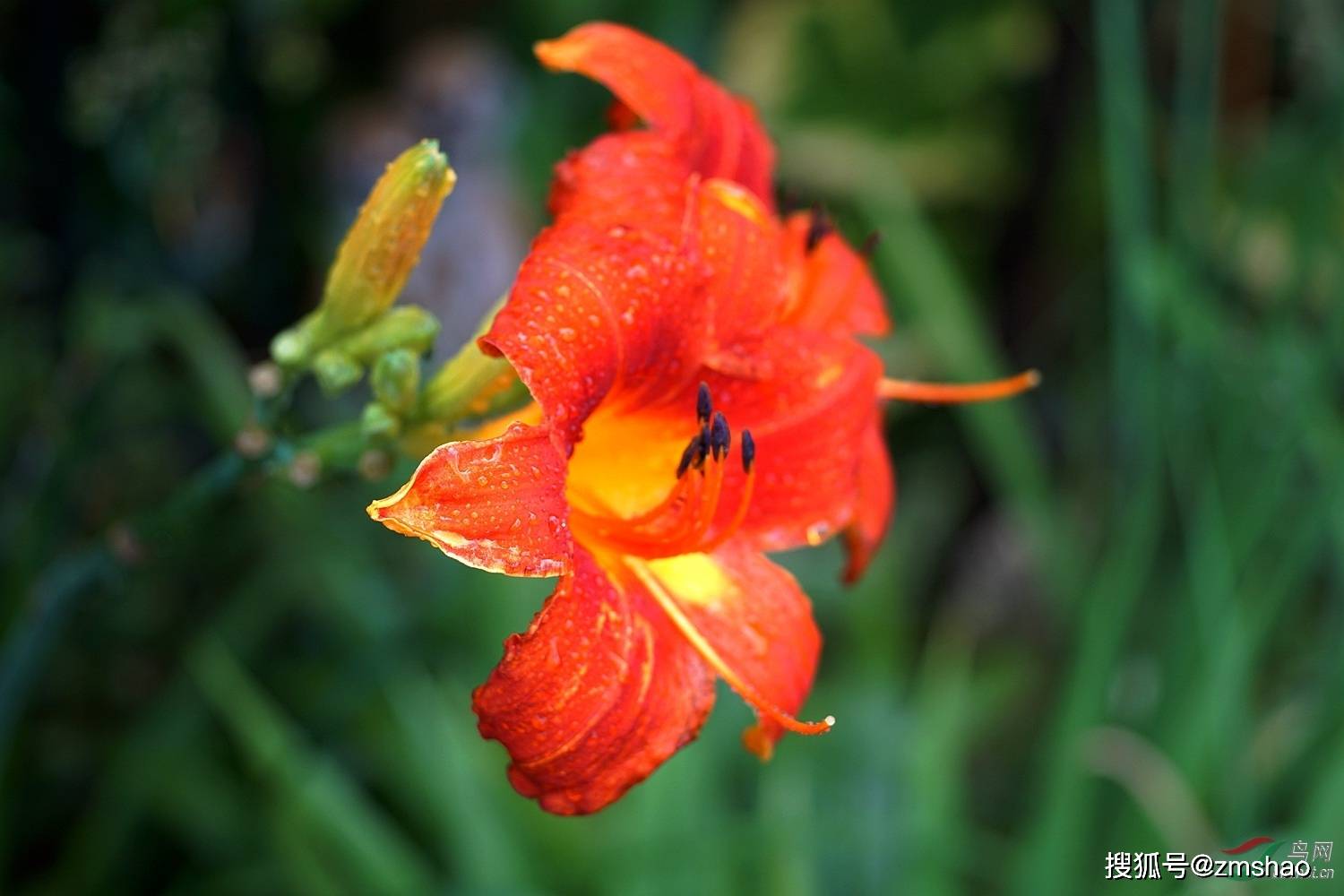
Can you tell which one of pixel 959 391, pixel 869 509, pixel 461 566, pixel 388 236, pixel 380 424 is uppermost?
pixel 388 236

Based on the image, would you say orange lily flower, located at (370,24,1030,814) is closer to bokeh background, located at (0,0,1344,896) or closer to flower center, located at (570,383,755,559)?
flower center, located at (570,383,755,559)

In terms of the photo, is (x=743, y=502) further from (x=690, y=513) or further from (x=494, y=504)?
(x=494, y=504)

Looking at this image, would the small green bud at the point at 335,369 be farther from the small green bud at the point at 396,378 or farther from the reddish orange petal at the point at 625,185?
the reddish orange petal at the point at 625,185

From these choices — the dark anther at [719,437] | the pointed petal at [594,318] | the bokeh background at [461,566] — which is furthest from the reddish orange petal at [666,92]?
the bokeh background at [461,566]

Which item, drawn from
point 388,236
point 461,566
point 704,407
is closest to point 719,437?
point 704,407

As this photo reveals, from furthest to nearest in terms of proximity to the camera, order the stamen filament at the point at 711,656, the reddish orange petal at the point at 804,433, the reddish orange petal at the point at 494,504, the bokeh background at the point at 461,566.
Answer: the bokeh background at the point at 461,566 < the reddish orange petal at the point at 804,433 < the stamen filament at the point at 711,656 < the reddish orange petal at the point at 494,504

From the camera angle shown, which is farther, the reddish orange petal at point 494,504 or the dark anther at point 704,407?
the dark anther at point 704,407

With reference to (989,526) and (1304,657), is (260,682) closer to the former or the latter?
(1304,657)
